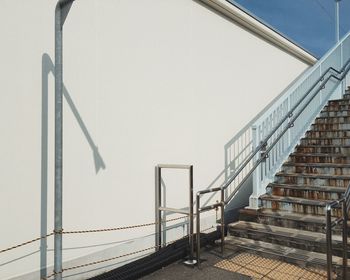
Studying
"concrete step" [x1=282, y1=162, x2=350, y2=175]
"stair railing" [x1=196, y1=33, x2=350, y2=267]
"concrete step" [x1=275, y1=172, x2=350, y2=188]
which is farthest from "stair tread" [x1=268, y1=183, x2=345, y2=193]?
"concrete step" [x1=282, y1=162, x2=350, y2=175]

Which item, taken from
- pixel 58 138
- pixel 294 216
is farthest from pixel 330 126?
pixel 58 138

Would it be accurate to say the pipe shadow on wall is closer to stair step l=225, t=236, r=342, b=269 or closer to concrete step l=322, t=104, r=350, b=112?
stair step l=225, t=236, r=342, b=269

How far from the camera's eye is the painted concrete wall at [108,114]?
3.65 metres

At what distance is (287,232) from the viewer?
5.21 meters

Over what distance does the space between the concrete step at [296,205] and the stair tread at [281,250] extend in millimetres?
900

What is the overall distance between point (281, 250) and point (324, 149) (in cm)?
294

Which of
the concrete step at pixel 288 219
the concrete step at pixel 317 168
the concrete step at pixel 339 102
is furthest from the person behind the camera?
the concrete step at pixel 339 102

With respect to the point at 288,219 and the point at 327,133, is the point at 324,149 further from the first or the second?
the point at 288,219

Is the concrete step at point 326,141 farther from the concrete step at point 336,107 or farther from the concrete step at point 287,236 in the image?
the concrete step at point 287,236

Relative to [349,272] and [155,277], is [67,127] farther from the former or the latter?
[349,272]

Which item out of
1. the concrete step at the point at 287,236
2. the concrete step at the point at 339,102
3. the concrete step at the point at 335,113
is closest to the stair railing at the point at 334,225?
the concrete step at the point at 287,236

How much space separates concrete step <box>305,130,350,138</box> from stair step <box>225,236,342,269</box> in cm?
342

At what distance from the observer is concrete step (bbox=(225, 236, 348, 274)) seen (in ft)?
14.5

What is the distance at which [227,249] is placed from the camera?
5.32m
